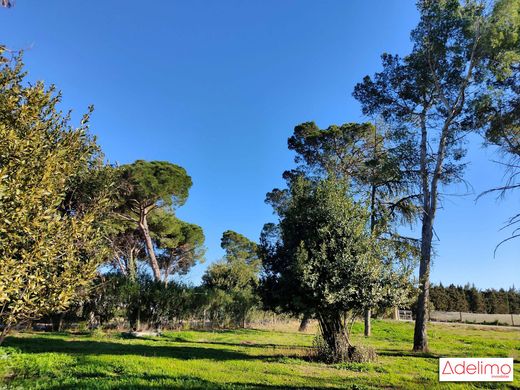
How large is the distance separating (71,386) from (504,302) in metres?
70.3

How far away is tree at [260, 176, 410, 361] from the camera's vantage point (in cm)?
1022

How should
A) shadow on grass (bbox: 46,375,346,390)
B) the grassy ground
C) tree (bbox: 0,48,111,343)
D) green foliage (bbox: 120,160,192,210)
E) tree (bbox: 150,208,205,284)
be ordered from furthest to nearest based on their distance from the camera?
tree (bbox: 150,208,205,284), green foliage (bbox: 120,160,192,210), the grassy ground, shadow on grass (bbox: 46,375,346,390), tree (bbox: 0,48,111,343)

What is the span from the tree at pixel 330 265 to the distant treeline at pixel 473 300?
52.1 m

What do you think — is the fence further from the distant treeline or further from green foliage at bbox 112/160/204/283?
green foliage at bbox 112/160/204/283

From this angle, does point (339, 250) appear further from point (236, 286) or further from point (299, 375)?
point (236, 286)

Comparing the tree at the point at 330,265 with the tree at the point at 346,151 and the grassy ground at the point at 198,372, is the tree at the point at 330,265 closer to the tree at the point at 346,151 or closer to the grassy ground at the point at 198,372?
the grassy ground at the point at 198,372

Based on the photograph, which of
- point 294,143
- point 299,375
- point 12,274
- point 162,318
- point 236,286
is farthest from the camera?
point 236,286

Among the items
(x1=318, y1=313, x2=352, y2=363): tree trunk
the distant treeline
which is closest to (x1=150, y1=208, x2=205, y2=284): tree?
(x1=318, y1=313, x2=352, y2=363): tree trunk

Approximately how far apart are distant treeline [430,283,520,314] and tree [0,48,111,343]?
60.2 metres

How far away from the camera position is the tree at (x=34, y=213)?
4.29m

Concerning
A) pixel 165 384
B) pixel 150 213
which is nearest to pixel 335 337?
pixel 165 384

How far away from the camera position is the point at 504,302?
196 ft

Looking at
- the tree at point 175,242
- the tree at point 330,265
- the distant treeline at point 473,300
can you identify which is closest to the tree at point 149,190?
the tree at point 175,242

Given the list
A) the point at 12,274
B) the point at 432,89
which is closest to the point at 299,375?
the point at 12,274
